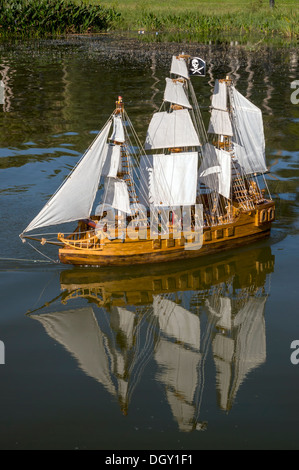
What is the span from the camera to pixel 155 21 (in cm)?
8338

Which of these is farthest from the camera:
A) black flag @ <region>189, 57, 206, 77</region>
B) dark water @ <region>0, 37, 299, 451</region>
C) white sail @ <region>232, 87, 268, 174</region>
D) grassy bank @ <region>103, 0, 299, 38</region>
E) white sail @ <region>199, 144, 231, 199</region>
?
grassy bank @ <region>103, 0, 299, 38</region>

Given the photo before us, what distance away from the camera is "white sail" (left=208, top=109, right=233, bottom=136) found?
1069 inches

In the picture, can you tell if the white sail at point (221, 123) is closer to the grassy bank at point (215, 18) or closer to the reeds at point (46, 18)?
the reeds at point (46, 18)

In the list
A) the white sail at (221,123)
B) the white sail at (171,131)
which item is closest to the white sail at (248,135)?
the white sail at (221,123)

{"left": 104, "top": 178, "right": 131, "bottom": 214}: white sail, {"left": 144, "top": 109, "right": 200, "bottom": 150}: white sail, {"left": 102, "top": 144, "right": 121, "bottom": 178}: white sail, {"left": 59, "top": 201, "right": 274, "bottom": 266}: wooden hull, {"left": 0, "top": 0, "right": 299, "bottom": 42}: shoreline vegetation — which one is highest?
{"left": 0, "top": 0, "right": 299, "bottom": 42}: shoreline vegetation

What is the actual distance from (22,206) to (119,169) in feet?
24.1

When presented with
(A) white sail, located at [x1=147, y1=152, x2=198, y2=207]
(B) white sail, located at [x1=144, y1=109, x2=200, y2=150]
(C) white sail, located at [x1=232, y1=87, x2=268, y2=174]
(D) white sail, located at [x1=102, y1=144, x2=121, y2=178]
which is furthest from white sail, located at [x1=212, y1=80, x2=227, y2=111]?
(D) white sail, located at [x1=102, y1=144, x2=121, y2=178]

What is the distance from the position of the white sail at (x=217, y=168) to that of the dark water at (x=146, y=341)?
2.62 metres

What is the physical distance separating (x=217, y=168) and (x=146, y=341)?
28.8 ft

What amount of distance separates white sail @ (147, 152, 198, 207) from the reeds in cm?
5548

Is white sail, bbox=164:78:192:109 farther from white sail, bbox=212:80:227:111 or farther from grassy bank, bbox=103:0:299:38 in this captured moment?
grassy bank, bbox=103:0:299:38

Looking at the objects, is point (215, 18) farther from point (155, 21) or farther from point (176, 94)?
point (176, 94)
